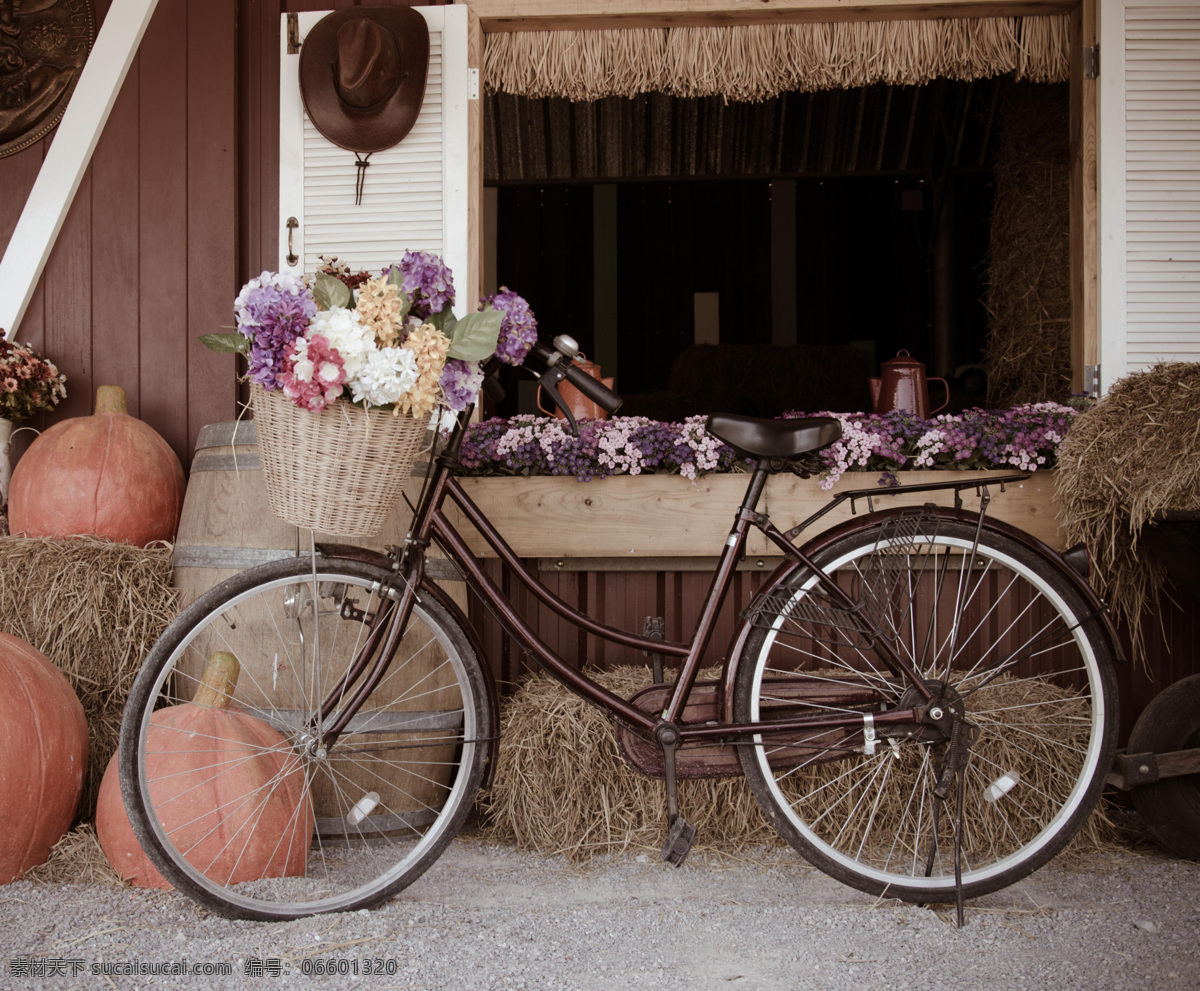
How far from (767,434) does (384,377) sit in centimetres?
78

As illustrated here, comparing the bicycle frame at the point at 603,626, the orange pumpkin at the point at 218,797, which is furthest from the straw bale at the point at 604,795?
the orange pumpkin at the point at 218,797

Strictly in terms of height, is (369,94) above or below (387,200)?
above

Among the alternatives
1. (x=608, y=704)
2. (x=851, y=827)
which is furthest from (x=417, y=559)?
(x=851, y=827)

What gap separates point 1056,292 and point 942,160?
9.62ft

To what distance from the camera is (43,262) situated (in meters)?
3.00

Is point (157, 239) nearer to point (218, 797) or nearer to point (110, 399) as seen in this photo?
point (110, 399)

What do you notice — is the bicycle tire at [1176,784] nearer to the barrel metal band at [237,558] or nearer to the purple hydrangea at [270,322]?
the barrel metal band at [237,558]

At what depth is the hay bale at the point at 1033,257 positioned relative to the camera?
4.07m

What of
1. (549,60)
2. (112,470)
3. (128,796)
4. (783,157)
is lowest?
(128,796)

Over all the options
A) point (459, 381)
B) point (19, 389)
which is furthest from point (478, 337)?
point (19, 389)

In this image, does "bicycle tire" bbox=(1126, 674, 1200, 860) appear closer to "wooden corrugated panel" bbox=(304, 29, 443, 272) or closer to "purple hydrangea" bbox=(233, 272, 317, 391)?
"purple hydrangea" bbox=(233, 272, 317, 391)

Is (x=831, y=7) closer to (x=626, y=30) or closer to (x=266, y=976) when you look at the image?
(x=626, y=30)

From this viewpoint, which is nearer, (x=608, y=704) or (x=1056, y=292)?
(x=608, y=704)

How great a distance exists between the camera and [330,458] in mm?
1658
